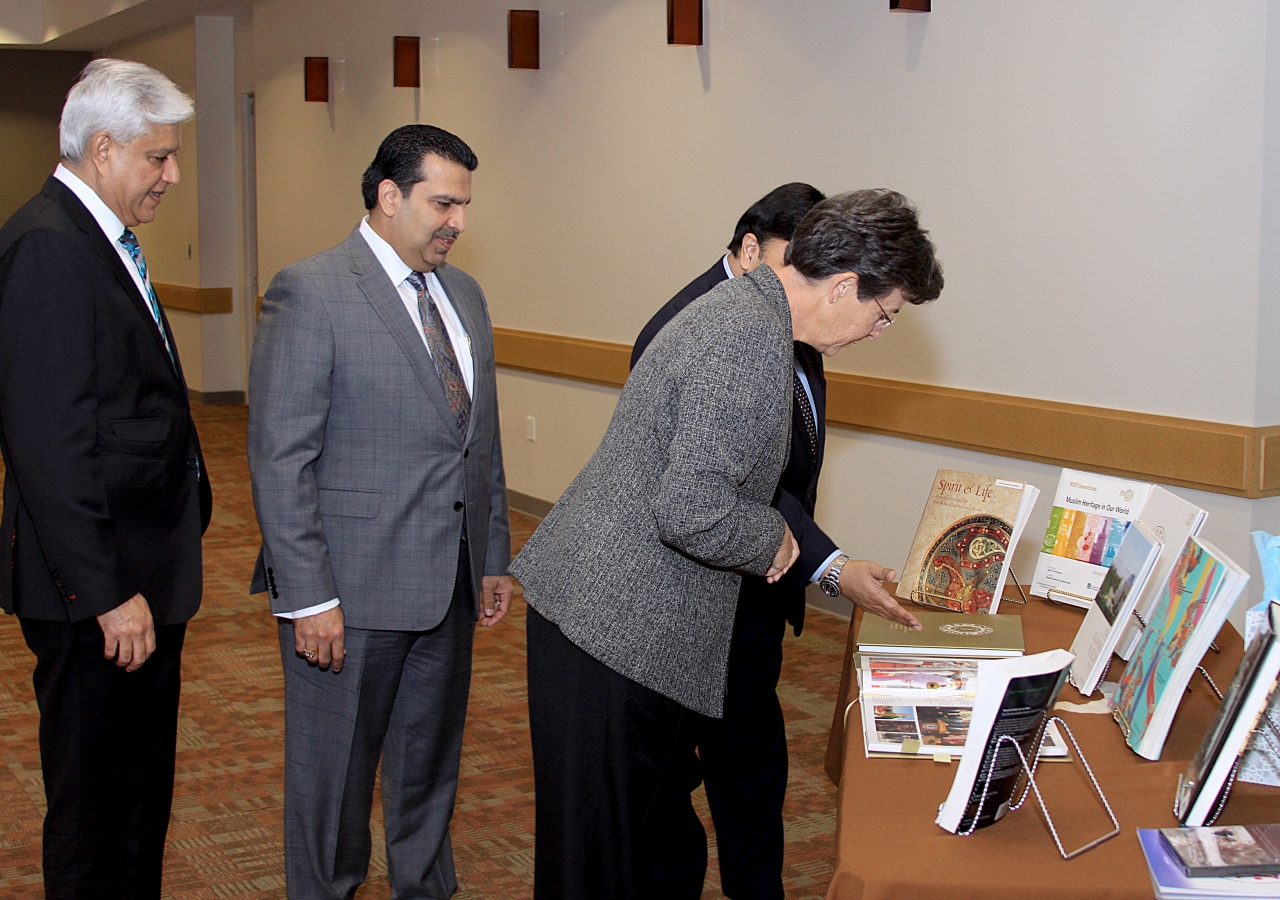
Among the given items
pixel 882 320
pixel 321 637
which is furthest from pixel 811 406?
pixel 321 637

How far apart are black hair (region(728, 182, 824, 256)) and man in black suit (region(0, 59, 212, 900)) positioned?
3.89ft

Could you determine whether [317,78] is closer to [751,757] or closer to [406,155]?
[406,155]

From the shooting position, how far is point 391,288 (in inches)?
97.5

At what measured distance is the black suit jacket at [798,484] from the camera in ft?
7.97

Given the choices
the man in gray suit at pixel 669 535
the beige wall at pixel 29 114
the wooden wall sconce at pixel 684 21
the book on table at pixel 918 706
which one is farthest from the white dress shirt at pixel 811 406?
the beige wall at pixel 29 114

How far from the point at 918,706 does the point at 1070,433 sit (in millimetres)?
2479

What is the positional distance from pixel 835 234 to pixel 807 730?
254 centimetres

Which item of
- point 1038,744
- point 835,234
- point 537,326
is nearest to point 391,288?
point 835,234

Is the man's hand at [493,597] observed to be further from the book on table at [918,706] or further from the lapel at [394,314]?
the book on table at [918,706]

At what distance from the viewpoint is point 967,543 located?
263cm

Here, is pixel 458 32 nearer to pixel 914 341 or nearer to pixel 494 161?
pixel 494 161

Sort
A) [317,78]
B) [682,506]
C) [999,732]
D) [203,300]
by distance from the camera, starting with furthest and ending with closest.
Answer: [203,300]
[317,78]
[682,506]
[999,732]

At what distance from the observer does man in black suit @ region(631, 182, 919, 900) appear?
8.51ft

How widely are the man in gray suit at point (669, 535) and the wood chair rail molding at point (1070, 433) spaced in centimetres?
224
